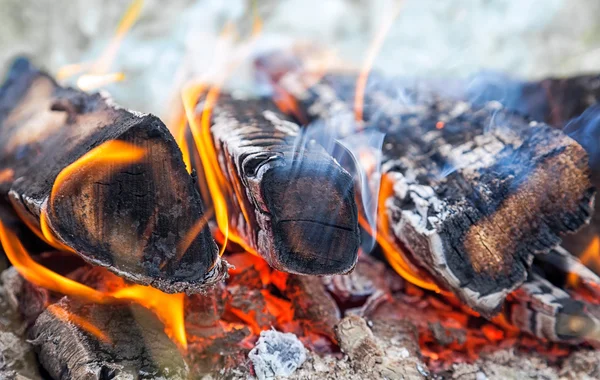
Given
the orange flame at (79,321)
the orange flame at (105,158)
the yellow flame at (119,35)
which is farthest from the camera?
the yellow flame at (119,35)

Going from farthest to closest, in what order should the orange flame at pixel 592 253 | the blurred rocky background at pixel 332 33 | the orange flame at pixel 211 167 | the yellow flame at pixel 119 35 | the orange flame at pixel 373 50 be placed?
the blurred rocky background at pixel 332 33 → the yellow flame at pixel 119 35 → the orange flame at pixel 373 50 → the orange flame at pixel 592 253 → the orange flame at pixel 211 167

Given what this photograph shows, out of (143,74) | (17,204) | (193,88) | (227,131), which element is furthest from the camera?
(143,74)

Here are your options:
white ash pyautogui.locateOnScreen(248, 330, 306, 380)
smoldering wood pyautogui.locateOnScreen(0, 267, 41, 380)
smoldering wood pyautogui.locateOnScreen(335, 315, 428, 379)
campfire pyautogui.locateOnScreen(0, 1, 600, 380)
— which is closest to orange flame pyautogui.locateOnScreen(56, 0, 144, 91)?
campfire pyautogui.locateOnScreen(0, 1, 600, 380)

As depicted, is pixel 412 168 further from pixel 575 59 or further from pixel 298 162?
pixel 575 59

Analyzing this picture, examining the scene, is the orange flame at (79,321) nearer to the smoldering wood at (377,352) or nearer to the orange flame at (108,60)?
the smoldering wood at (377,352)

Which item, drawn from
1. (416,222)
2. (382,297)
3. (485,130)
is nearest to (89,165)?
(416,222)

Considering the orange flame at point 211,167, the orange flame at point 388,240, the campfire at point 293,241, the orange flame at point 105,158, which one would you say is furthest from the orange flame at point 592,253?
the orange flame at point 105,158

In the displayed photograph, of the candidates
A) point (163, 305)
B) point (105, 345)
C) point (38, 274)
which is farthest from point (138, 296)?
point (38, 274)
